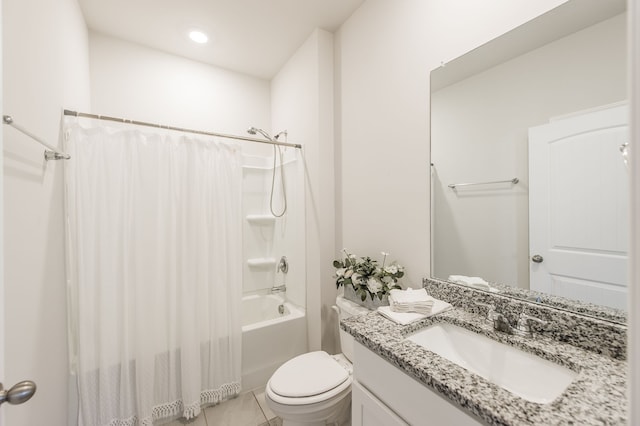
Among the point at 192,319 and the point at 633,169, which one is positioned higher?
the point at 633,169

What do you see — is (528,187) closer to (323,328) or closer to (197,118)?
(323,328)

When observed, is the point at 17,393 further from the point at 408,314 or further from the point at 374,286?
the point at 374,286

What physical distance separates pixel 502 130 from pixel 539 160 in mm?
203

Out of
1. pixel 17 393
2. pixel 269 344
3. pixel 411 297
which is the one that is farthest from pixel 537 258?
pixel 269 344

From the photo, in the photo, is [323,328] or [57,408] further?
[323,328]

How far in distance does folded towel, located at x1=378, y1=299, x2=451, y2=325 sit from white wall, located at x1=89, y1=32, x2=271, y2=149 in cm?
216

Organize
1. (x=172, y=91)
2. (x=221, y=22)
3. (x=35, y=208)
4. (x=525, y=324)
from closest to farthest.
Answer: (x=525, y=324), (x=35, y=208), (x=221, y=22), (x=172, y=91)

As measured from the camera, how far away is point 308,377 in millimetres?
1386

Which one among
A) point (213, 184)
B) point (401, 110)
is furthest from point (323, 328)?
point (401, 110)

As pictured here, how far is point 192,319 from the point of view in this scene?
5.64 ft

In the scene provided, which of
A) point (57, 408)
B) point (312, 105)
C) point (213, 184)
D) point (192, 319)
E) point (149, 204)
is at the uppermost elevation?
point (312, 105)

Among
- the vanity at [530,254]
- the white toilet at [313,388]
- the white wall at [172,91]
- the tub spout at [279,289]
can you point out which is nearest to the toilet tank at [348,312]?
the white toilet at [313,388]

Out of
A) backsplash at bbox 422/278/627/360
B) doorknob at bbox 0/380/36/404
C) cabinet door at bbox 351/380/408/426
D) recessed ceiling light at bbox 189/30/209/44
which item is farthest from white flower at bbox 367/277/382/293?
recessed ceiling light at bbox 189/30/209/44

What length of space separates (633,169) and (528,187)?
0.72 meters
